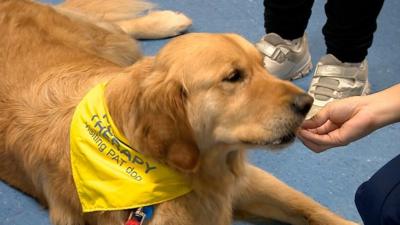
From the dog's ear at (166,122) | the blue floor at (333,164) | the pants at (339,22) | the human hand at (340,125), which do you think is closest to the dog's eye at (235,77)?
the dog's ear at (166,122)

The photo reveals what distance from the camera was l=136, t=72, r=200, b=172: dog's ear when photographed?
128cm

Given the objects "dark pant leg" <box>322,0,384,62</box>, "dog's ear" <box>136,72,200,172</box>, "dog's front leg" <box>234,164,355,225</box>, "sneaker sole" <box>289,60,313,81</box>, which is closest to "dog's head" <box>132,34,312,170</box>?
"dog's ear" <box>136,72,200,172</box>

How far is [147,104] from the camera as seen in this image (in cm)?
128

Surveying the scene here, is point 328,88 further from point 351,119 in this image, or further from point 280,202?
point 351,119

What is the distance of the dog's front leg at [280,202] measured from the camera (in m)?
1.72

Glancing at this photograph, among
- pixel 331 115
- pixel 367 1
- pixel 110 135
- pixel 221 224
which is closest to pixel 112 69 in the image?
pixel 110 135

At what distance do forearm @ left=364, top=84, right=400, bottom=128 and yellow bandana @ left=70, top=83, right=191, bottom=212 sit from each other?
0.51m

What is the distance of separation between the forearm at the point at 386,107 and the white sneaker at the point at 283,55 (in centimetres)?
94

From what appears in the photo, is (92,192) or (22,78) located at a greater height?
(22,78)

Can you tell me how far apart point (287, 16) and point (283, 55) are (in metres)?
0.18

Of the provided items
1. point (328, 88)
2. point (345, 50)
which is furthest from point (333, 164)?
point (345, 50)

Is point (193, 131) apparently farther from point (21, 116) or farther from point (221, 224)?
point (21, 116)

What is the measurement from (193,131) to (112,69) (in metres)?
0.55

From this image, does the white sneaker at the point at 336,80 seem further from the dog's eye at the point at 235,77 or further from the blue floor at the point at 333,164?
the dog's eye at the point at 235,77
